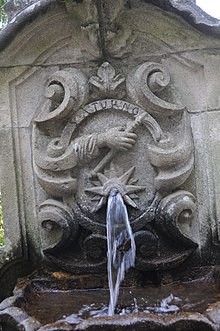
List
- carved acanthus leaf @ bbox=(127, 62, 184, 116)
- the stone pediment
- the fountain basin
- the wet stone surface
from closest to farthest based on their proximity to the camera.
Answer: the fountain basin
the wet stone surface
the stone pediment
carved acanthus leaf @ bbox=(127, 62, 184, 116)

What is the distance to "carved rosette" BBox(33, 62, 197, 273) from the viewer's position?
279cm

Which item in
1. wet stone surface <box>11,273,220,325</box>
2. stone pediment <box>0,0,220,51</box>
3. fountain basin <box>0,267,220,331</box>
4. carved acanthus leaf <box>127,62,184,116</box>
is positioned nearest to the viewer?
fountain basin <box>0,267,220,331</box>

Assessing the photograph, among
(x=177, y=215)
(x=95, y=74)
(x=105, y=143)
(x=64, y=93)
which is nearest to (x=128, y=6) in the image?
(x=95, y=74)

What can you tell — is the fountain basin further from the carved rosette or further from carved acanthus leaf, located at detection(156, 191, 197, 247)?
carved acanthus leaf, located at detection(156, 191, 197, 247)

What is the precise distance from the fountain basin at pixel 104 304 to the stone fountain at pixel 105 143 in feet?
0.04

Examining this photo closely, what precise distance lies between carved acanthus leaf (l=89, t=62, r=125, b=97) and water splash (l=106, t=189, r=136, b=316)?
1.91ft

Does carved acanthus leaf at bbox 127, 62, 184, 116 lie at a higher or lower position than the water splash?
higher

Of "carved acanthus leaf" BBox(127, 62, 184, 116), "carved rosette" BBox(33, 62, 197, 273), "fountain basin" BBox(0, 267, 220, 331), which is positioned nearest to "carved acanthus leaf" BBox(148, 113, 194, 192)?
"carved rosette" BBox(33, 62, 197, 273)

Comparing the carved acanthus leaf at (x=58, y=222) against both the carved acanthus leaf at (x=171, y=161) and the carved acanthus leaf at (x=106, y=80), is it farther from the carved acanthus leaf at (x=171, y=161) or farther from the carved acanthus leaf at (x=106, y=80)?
the carved acanthus leaf at (x=106, y=80)

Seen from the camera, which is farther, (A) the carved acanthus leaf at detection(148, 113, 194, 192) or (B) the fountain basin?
(A) the carved acanthus leaf at detection(148, 113, 194, 192)

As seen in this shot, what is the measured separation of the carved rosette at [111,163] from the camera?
279cm

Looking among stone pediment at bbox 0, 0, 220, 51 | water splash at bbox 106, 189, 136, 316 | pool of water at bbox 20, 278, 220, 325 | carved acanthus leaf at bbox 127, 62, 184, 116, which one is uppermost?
stone pediment at bbox 0, 0, 220, 51

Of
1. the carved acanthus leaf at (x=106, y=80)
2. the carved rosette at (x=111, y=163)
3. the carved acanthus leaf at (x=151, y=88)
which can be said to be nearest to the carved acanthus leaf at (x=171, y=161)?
the carved rosette at (x=111, y=163)

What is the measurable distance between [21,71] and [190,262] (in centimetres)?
148
